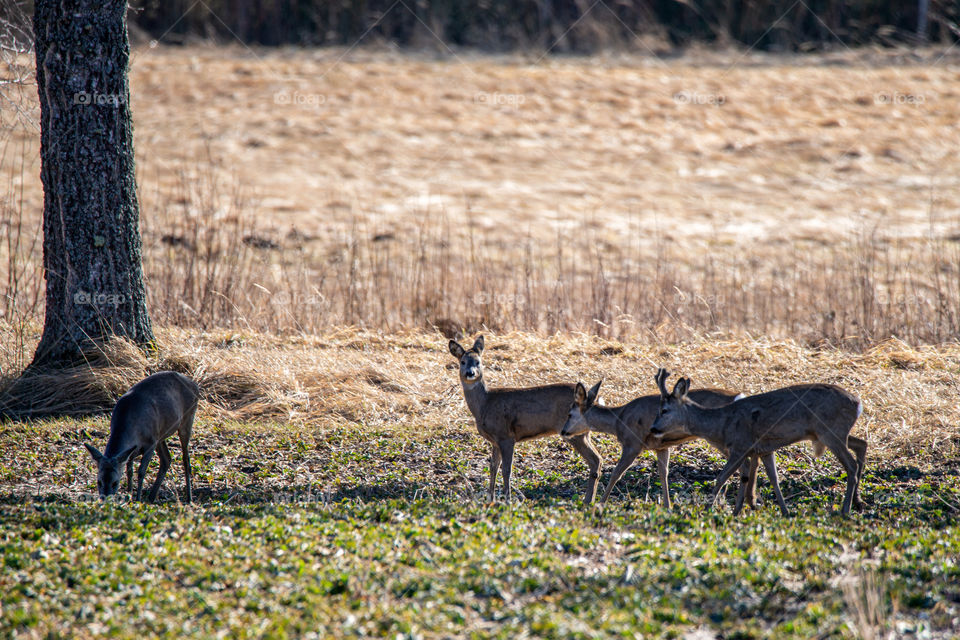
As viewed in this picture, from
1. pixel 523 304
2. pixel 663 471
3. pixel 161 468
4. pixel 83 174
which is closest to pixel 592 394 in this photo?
pixel 663 471

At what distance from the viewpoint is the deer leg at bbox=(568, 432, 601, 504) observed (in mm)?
8617

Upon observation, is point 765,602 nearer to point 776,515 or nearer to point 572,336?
point 776,515

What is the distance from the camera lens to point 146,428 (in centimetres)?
→ 823

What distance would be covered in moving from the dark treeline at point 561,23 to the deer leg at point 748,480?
2719cm

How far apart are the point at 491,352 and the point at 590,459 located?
4363 millimetres

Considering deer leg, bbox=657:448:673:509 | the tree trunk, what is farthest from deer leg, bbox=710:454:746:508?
the tree trunk

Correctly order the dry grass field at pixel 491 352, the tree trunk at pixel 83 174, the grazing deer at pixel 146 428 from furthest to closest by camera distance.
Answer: the tree trunk at pixel 83 174
the grazing deer at pixel 146 428
the dry grass field at pixel 491 352

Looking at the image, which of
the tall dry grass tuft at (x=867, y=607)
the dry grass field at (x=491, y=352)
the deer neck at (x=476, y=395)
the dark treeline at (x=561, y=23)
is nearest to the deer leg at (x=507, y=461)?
the dry grass field at (x=491, y=352)

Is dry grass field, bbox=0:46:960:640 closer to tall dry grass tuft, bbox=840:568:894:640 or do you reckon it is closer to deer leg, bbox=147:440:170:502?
tall dry grass tuft, bbox=840:568:894:640

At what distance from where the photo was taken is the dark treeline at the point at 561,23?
111ft

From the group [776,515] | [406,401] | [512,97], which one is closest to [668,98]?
[512,97]

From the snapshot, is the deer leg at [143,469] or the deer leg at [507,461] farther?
the deer leg at [507,461]

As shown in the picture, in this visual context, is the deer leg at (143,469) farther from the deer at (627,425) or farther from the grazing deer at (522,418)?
the deer at (627,425)

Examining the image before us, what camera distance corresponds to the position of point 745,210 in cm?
2381
